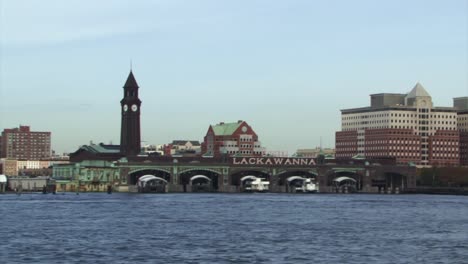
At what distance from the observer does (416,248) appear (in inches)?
2972

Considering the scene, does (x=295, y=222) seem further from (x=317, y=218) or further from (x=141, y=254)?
(x=141, y=254)

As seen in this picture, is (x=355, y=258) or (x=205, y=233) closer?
(x=355, y=258)

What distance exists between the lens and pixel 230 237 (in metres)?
83.9

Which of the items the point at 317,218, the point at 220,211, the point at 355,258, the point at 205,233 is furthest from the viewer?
the point at 220,211

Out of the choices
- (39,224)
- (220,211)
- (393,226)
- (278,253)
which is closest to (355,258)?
(278,253)

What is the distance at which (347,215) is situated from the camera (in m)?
121

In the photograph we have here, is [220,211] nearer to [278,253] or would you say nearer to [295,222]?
[295,222]

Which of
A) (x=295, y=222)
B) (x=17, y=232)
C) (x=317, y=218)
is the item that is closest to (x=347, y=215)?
(x=317, y=218)

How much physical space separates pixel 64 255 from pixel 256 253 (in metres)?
12.1

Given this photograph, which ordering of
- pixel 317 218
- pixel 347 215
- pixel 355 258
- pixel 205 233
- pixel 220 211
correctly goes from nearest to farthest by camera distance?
pixel 355 258
pixel 205 233
pixel 317 218
pixel 347 215
pixel 220 211

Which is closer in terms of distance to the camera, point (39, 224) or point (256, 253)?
point (256, 253)

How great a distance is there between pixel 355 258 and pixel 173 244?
14.5m

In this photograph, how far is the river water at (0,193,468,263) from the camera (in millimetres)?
69000

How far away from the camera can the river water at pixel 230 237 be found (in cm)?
6900
